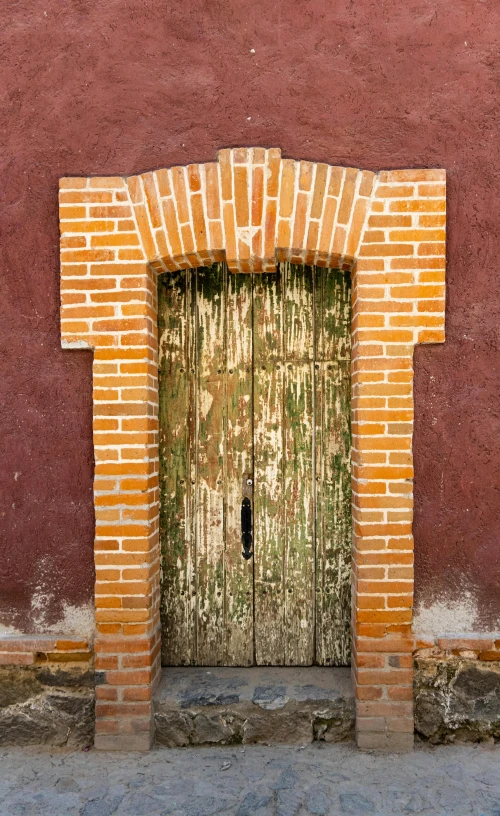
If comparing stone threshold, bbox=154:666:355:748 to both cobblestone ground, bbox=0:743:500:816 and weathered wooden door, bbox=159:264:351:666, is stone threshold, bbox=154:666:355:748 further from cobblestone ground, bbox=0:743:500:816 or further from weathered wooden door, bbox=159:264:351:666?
weathered wooden door, bbox=159:264:351:666

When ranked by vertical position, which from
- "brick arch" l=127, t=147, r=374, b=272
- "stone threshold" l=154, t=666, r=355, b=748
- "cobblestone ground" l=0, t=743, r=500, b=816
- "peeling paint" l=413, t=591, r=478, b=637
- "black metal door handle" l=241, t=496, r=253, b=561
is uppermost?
"brick arch" l=127, t=147, r=374, b=272

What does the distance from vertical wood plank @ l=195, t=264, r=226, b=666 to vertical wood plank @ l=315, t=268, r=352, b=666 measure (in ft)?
1.82

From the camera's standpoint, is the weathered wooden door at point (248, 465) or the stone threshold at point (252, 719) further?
the weathered wooden door at point (248, 465)

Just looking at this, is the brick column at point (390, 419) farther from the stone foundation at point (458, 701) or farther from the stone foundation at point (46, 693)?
the stone foundation at point (46, 693)

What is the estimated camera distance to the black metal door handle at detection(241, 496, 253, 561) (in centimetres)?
356

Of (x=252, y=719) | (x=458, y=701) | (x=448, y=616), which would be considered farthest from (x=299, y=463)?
(x=458, y=701)

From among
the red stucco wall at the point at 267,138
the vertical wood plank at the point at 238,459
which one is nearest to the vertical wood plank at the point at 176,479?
the vertical wood plank at the point at 238,459

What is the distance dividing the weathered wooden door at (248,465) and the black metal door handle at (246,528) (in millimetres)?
26

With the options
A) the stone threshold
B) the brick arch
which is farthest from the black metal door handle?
the brick arch

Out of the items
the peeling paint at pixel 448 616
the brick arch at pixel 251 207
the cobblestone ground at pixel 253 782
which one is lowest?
the cobblestone ground at pixel 253 782

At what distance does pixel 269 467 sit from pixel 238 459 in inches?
7.2

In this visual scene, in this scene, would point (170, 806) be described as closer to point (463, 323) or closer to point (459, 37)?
point (463, 323)

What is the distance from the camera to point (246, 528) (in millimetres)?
3561

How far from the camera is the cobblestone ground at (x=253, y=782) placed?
273 centimetres
